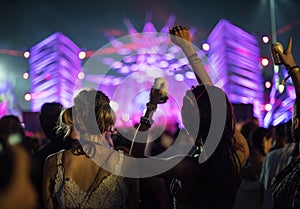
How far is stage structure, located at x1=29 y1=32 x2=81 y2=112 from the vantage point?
1702cm

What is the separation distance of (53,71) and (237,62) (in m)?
7.99

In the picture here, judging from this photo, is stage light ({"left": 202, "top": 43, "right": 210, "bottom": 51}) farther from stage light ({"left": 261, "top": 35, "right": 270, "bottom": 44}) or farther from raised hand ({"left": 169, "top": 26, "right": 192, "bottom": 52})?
raised hand ({"left": 169, "top": 26, "right": 192, "bottom": 52})

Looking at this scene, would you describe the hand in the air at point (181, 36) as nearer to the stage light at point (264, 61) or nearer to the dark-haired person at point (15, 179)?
the dark-haired person at point (15, 179)

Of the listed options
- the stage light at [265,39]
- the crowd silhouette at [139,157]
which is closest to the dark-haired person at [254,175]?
the crowd silhouette at [139,157]

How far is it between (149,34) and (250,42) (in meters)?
4.78

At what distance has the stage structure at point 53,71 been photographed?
17.0 m

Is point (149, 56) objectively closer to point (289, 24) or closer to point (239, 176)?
point (289, 24)

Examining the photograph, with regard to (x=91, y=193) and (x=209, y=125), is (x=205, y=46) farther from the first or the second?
(x=209, y=125)

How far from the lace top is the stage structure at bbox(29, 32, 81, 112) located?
14601 mm

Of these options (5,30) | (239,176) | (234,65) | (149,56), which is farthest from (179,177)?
(5,30)

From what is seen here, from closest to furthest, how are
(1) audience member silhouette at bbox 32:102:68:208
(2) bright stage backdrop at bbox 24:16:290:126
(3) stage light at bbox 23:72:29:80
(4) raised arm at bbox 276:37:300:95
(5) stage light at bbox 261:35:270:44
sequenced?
(4) raised arm at bbox 276:37:300:95 → (1) audience member silhouette at bbox 32:102:68:208 → (2) bright stage backdrop at bbox 24:16:290:126 → (5) stage light at bbox 261:35:270:44 → (3) stage light at bbox 23:72:29:80

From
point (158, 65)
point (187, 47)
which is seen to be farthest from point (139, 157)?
point (158, 65)

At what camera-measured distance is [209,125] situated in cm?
209

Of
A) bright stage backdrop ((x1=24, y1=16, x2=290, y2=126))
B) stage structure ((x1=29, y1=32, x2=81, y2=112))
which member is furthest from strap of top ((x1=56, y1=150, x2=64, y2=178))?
stage structure ((x1=29, y1=32, x2=81, y2=112))
